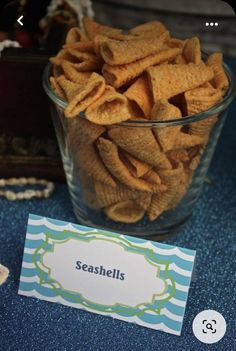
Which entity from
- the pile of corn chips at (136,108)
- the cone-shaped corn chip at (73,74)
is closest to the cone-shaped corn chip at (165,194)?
the pile of corn chips at (136,108)

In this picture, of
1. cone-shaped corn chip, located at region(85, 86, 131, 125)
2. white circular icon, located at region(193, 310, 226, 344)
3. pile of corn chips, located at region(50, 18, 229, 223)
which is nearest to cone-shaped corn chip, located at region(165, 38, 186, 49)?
pile of corn chips, located at region(50, 18, 229, 223)

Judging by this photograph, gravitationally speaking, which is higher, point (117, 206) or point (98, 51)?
point (98, 51)

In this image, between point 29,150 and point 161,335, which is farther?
point 29,150

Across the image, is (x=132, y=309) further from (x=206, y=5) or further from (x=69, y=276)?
(x=206, y=5)

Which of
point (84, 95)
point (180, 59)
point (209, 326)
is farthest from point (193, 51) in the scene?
point (209, 326)

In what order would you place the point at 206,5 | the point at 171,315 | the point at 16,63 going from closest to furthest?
the point at 171,315 < the point at 16,63 < the point at 206,5

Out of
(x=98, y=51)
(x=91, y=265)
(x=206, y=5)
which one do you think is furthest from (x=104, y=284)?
(x=206, y=5)

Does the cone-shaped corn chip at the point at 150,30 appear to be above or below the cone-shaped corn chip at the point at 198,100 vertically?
above

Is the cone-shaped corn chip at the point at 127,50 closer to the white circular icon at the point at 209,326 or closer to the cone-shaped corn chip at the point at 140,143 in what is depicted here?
the cone-shaped corn chip at the point at 140,143

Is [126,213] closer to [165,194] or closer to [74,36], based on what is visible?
[165,194]
